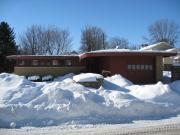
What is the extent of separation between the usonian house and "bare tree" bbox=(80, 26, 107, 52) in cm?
3594

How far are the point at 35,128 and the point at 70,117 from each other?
1.82m

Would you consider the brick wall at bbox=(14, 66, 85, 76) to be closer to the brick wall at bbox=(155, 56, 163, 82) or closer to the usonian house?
the usonian house

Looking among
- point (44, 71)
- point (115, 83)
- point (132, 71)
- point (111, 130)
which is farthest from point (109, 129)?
point (44, 71)

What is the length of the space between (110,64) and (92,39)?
143ft

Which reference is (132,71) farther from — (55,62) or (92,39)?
(92,39)

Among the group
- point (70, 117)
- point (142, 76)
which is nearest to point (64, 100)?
point (70, 117)

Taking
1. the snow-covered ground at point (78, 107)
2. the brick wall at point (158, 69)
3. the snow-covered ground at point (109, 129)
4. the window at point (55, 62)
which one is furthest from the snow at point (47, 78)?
the snow-covered ground at point (109, 129)

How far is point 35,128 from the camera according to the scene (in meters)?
10.8

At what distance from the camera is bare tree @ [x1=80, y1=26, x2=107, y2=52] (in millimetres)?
65125

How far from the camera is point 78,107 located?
12.8 metres

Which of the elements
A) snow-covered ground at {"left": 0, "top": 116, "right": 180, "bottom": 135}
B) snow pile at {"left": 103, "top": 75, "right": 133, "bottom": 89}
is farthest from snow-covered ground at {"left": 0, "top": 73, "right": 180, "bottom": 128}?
snow pile at {"left": 103, "top": 75, "right": 133, "bottom": 89}

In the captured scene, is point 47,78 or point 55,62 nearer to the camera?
point 47,78

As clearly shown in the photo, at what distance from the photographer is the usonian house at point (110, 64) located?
2342 centimetres

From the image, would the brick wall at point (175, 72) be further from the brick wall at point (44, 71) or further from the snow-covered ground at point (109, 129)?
the snow-covered ground at point (109, 129)
